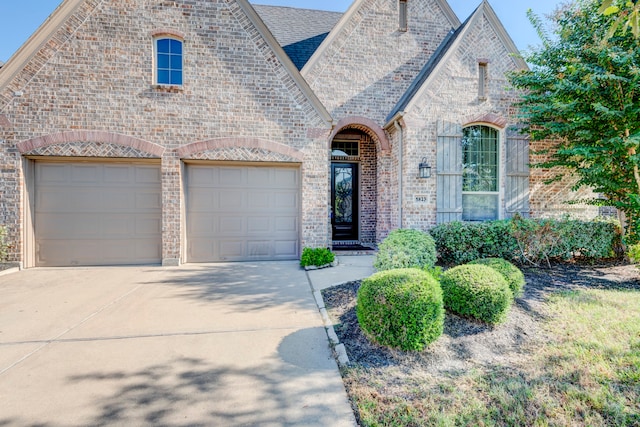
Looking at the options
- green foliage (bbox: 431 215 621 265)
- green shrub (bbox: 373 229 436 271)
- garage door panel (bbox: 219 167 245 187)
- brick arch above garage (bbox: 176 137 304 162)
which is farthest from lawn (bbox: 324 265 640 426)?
garage door panel (bbox: 219 167 245 187)

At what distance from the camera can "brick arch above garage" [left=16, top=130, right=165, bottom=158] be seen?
6.51m

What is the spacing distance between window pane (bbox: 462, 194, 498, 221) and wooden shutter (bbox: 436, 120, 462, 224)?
28cm

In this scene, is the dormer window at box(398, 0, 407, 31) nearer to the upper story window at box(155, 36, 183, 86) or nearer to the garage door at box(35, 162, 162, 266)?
the upper story window at box(155, 36, 183, 86)

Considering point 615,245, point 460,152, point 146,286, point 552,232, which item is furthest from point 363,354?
point 615,245

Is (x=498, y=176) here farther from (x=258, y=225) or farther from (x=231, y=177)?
(x=231, y=177)

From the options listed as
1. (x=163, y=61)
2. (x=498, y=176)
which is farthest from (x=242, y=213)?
(x=498, y=176)

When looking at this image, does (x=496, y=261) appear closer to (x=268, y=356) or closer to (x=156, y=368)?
(x=268, y=356)

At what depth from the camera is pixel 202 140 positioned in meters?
6.97

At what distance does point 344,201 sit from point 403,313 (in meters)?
7.01

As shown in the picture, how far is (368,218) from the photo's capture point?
9625mm

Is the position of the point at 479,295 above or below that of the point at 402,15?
below

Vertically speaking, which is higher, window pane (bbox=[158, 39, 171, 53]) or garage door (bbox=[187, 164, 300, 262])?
window pane (bbox=[158, 39, 171, 53])

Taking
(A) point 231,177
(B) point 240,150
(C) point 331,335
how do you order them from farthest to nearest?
(A) point 231,177, (B) point 240,150, (C) point 331,335

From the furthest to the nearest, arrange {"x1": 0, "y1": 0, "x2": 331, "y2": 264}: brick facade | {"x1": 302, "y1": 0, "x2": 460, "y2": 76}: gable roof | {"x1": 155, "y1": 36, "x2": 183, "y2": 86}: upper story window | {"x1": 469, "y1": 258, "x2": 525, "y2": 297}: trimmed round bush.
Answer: {"x1": 302, "y1": 0, "x2": 460, "y2": 76}: gable roof
{"x1": 155, "y1": 36, "x2": 183, "y2": 86}: upper story window
{"x1": 0, "y1": 0, "x2": 331, "y2": 264}: brick facade
{"x1": 469, "y1": 258, "x2": 525, "y2": 297}: trimmed round bush
